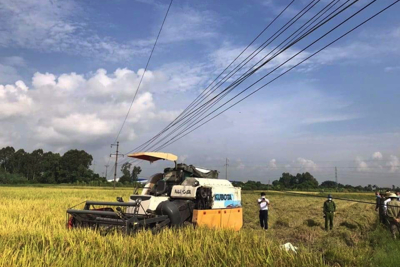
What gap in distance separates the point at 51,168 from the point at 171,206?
343 feet

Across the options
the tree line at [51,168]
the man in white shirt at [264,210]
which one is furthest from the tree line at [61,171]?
the man in white shirt at [264,210]

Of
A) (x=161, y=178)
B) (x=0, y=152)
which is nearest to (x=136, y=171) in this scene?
(x=0, y=152)

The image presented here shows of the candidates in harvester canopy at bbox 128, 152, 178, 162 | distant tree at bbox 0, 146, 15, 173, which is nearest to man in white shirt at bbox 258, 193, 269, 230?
harvester canopy at bbox 128, 152, 178, 162

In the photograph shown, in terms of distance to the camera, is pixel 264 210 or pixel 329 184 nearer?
pixel 264 210

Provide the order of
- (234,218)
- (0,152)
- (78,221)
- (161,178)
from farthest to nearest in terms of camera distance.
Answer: (0,152), (161,178), (234,218), (78,221)

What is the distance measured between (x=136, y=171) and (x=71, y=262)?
381 feet

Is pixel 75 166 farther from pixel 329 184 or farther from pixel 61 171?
pixel 329 184

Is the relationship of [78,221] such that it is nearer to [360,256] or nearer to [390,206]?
[360,256]

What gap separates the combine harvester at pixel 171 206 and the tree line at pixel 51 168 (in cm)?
7287

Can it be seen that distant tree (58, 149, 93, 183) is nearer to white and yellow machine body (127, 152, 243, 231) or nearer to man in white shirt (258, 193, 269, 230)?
man in white shirt (258, 193, 269, 230)

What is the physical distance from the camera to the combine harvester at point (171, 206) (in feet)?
25.7

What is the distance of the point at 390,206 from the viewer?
31.6 feet

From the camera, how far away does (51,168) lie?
10281 centimetres

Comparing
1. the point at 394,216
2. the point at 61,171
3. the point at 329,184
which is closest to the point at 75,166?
the point at 61,171
